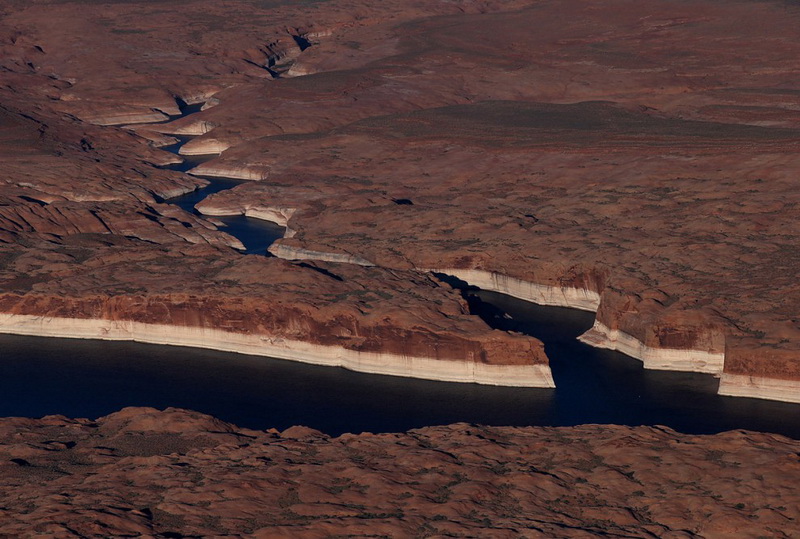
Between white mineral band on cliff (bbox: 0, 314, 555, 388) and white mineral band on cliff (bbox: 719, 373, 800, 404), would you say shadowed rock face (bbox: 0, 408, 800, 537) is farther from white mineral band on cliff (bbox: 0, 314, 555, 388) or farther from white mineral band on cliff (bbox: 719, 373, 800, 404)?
white mineral band on cliff (bbox: 0, 314, 555, 388)

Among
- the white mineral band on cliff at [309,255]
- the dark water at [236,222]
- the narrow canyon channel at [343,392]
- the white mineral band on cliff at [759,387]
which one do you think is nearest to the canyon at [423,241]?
the white mineral band on cliff at [759,387]

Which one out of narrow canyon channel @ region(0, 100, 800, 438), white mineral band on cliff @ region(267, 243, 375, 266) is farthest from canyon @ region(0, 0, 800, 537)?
narrow canyon channel @ region(0, 100, 800, 438)

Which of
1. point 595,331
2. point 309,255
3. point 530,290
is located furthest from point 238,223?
point 595,331

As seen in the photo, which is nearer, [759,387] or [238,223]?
[759,387]

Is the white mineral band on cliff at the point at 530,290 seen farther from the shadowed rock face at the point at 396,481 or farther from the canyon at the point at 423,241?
the shadowed rock face at the point at 396,481

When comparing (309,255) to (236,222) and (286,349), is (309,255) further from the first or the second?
(286,349)

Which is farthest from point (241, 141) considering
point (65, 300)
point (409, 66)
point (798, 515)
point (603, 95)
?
point (798, 515)

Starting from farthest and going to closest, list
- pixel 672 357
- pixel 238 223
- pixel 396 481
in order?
pixel 238 223 → pixel 672 357 → pixel 396 481

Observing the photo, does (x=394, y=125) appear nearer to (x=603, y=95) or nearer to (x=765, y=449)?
(x=603, y=95)

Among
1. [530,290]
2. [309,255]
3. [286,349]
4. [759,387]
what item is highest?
[309,255]
